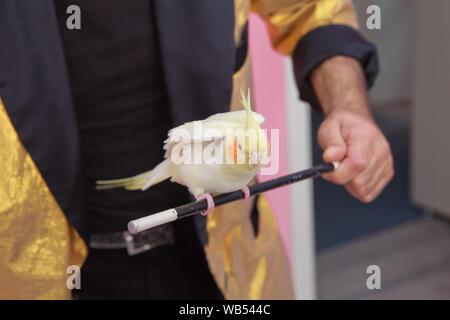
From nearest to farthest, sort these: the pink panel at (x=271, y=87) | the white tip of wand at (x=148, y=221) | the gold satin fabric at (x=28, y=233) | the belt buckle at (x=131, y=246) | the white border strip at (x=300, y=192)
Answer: the white tip of wand at (x=148, y=221)
the gold satin fabric at (x=28, y=233)
the belt buckle at (x=131, y=246)
the pink panel at (x=271, y=87)
the white border strip at (x=300, y=192)

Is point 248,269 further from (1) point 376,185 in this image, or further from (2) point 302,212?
(2) point 302,212

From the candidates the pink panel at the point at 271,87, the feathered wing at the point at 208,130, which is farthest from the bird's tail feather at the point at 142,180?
the pink panel at the point at 271,87

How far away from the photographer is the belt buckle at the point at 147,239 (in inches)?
22.3

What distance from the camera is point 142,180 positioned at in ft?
1.56

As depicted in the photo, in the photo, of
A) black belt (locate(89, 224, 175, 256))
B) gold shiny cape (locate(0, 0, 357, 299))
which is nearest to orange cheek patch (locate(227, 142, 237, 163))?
gold shiny cape (locate(0, 0, 357, 299))

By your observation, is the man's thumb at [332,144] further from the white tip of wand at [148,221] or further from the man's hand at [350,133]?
the white tip of wand at [148,221]

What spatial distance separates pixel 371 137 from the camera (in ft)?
1.84

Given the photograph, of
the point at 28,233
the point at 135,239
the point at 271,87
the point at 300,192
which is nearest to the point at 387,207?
the point at 300,192

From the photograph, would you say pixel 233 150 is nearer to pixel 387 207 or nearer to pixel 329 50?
pixel 329 50

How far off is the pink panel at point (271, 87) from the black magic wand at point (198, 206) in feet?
2.33

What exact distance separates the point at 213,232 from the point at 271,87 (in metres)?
0.74

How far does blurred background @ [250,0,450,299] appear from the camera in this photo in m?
1.31

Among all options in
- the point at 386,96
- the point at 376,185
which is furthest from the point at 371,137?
the point at 386,96

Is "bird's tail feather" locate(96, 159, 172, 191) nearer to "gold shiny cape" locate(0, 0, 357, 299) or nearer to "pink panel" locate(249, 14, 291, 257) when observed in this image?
"gold shiny cape" locate(0, 0, 357, 299)
